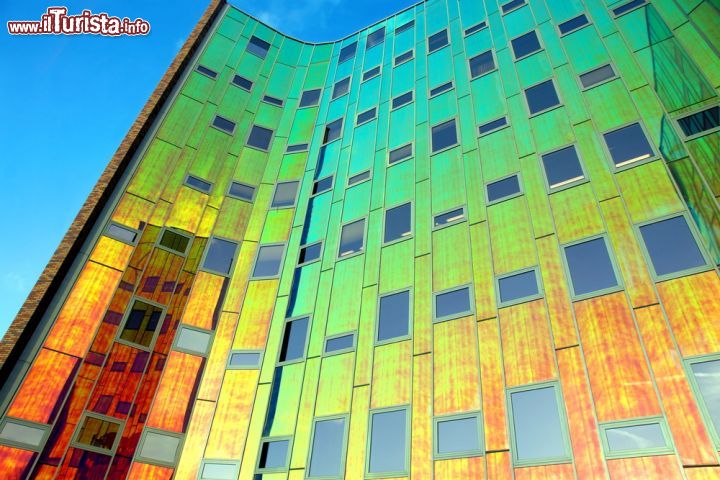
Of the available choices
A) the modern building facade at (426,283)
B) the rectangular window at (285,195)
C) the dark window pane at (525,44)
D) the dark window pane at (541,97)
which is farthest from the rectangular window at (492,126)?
the rectangular window at (285,195)

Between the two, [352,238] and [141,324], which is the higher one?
[352,238]

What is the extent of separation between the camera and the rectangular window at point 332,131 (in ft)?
83.3

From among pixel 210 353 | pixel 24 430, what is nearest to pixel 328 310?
pixel 210 353

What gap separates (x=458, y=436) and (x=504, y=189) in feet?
28.5

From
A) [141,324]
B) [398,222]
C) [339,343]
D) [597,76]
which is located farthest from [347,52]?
[141,324]

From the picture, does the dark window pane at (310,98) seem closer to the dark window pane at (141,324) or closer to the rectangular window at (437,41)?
the rectangular window at (437,41)

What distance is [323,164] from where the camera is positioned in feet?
79.6

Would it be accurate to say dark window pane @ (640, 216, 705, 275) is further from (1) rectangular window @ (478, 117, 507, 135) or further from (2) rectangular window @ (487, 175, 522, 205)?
(1) rectangular window @ (478, 117, 507, 135)

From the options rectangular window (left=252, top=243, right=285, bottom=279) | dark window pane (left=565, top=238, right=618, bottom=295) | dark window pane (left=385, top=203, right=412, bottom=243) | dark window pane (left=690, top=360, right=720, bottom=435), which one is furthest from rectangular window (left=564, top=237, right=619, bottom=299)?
rectangular window (left=252, top=243, right=285, bottom=279)

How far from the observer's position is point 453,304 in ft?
51.0

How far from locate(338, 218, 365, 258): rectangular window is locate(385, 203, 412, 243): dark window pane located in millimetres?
1154

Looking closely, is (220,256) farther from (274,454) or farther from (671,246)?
(671,246)

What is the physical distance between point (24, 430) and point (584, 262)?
18.1 m

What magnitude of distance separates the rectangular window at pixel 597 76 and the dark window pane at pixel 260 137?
15.9 meters
